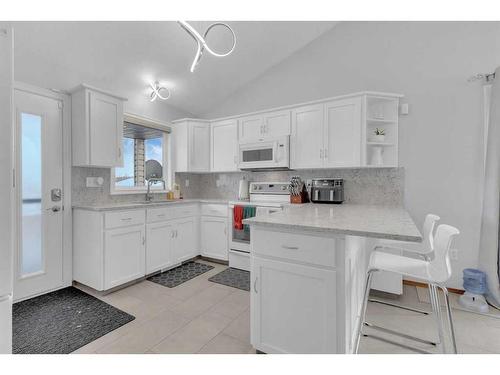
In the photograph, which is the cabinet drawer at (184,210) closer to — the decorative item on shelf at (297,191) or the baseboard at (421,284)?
the decorative item on shelf at (297,191)

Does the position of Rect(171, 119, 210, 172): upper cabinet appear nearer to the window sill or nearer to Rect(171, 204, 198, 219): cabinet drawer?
the window sill

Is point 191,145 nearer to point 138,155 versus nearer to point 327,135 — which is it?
point 138,155

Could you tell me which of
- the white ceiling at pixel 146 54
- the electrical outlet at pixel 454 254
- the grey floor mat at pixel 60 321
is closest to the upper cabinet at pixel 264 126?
the white ceiling at pixel 146 54

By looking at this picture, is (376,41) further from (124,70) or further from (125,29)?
(124,70)

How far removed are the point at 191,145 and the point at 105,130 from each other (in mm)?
1237

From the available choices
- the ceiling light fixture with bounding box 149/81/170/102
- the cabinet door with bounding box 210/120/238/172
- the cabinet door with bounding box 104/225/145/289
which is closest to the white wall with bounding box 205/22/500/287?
the cabinet door with bounding box 210/120/238/172

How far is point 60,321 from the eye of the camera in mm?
2031

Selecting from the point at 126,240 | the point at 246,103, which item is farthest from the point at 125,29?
the point at 126,240

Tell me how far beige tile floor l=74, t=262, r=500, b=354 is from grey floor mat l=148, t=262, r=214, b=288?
16 cm

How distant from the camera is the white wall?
2.52 metres

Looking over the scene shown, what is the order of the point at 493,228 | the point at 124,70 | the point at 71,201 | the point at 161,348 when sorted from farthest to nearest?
the point at 124,70
the point at 71,201
the point at 493,228
the point at 161,348

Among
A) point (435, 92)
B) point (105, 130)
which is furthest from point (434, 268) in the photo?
point (105, 130)

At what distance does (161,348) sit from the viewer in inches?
67.7

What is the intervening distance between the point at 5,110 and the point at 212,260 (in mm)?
2958
